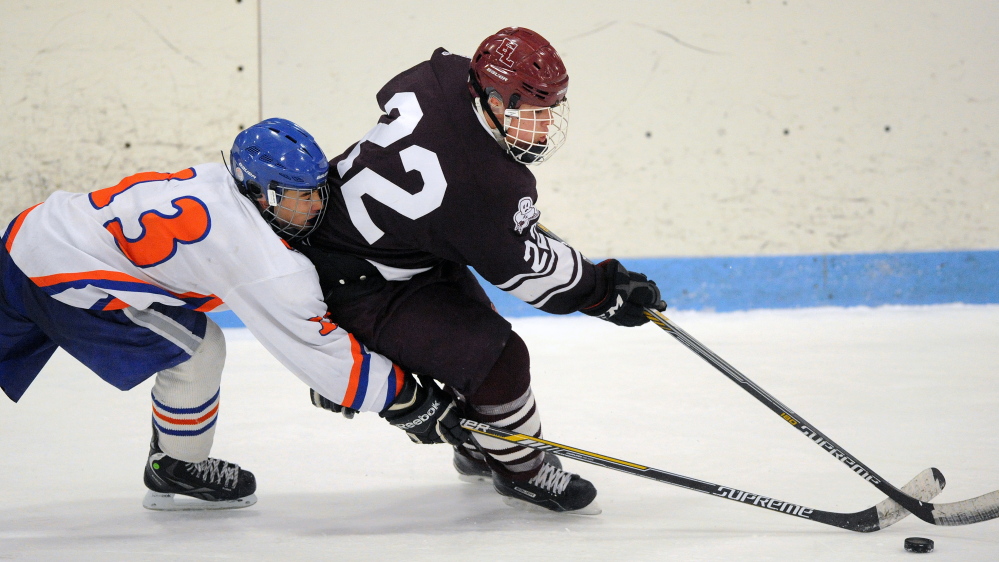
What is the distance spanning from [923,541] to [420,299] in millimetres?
1056

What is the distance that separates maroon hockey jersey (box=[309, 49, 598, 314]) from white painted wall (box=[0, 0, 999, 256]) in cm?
257

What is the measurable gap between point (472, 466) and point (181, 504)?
672mm

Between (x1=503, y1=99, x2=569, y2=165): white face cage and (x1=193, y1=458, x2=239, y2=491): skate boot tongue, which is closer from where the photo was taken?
(x1=503, y1=99, x2=569, y2=165): white face cage

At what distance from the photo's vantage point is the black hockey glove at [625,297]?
1841 mm

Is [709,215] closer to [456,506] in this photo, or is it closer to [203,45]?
[203,45]

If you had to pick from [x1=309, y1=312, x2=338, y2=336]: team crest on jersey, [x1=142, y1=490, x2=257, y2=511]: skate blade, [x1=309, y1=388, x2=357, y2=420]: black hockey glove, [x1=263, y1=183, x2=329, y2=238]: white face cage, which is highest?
[x1=263, y1=183, x2=329, y2=238]: white face cage

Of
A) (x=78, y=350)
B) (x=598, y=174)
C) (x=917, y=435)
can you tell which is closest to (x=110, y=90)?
(x=598, y=174)

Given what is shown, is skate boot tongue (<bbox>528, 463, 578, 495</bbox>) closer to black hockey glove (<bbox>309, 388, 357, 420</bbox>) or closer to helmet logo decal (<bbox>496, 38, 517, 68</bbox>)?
black hockey glove (<bbox>309, 388, 357, 420</bbox>)

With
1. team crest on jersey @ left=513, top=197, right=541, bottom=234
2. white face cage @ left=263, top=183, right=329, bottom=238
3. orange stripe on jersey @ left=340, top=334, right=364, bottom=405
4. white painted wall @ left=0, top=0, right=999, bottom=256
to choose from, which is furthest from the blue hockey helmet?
white painted wall @ left=0, top=0, right=999, bottom=256

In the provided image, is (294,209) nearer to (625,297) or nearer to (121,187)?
(121,187)

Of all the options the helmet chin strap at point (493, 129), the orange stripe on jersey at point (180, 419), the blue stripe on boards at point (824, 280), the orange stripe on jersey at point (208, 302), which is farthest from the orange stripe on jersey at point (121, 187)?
the blue stripe on boards at point (824, 280)

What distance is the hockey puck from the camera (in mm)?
1619

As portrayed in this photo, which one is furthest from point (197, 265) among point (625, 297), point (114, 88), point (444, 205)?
Result: point (114, 88)

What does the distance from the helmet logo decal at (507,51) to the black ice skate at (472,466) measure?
96cm
